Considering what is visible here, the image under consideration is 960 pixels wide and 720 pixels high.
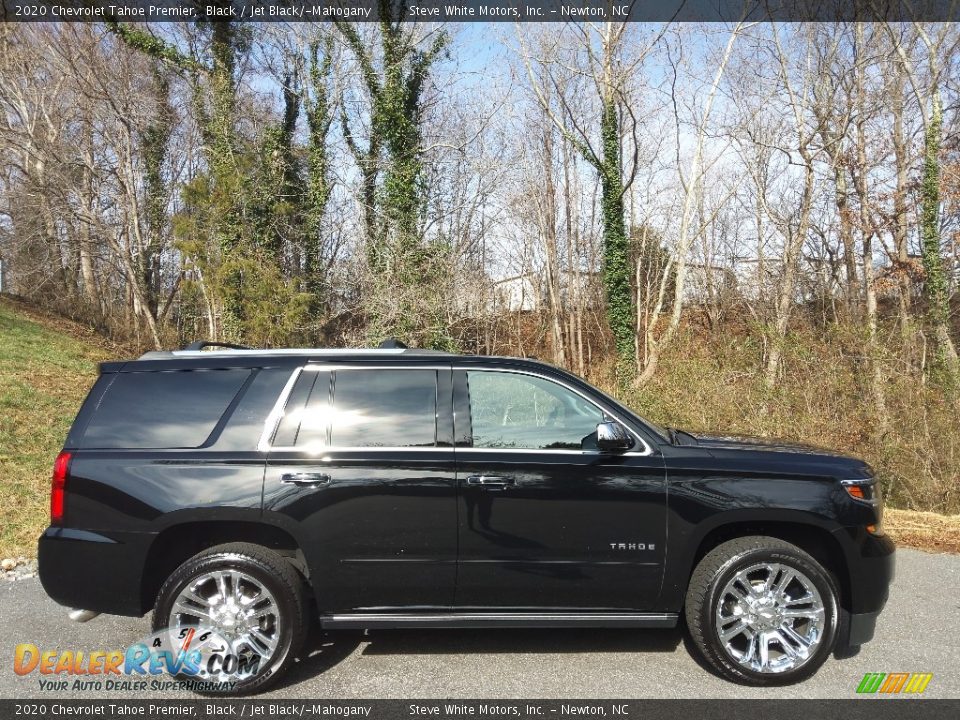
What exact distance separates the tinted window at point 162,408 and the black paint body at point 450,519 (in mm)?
87

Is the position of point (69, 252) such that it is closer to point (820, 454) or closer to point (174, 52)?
point (174, 52)

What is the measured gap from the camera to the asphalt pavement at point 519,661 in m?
3.91

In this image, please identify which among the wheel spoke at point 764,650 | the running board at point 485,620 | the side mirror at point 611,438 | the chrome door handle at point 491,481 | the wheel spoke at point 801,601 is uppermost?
the side mirror at point 611,438

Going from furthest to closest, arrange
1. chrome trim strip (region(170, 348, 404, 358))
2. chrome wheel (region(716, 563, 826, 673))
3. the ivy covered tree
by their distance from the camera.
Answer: the ivy covered tree, chrome trim strip (region(170, 348, 404, 358)), chrome wheel (region(716, 563, 826, 673))

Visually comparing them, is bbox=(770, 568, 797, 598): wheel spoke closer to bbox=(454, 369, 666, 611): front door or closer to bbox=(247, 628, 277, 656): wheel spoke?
bbox=(454, 369, 666, 611): front door

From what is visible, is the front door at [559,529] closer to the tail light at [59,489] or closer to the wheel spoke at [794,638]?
the wheel spoke at [794,638]

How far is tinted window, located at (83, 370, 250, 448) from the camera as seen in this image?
13.7 feet

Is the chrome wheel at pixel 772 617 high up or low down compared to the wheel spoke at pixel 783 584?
down

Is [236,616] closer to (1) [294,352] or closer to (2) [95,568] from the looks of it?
(2) [95,568]

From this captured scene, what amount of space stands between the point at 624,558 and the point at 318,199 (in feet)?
64.8

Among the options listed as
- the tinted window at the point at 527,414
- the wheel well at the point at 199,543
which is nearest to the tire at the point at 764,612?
the tinted window at the point at 527,414

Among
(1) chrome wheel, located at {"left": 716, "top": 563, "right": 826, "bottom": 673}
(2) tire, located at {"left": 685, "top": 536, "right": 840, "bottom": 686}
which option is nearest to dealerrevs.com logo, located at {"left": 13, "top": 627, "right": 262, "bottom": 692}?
(2) tire, located at {"left": 685, "top": 536, "right": 840, "bottom": 686}

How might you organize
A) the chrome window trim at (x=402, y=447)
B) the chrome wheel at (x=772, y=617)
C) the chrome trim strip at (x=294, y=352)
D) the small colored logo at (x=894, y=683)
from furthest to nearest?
the chrome trim strip at (x=294, y=352), the chrome window trim at (x=402, y=447), the chrome wheel at (x=772, y=617), the small colored logo at (x=894, y=683)

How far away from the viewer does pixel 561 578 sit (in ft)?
13.3
